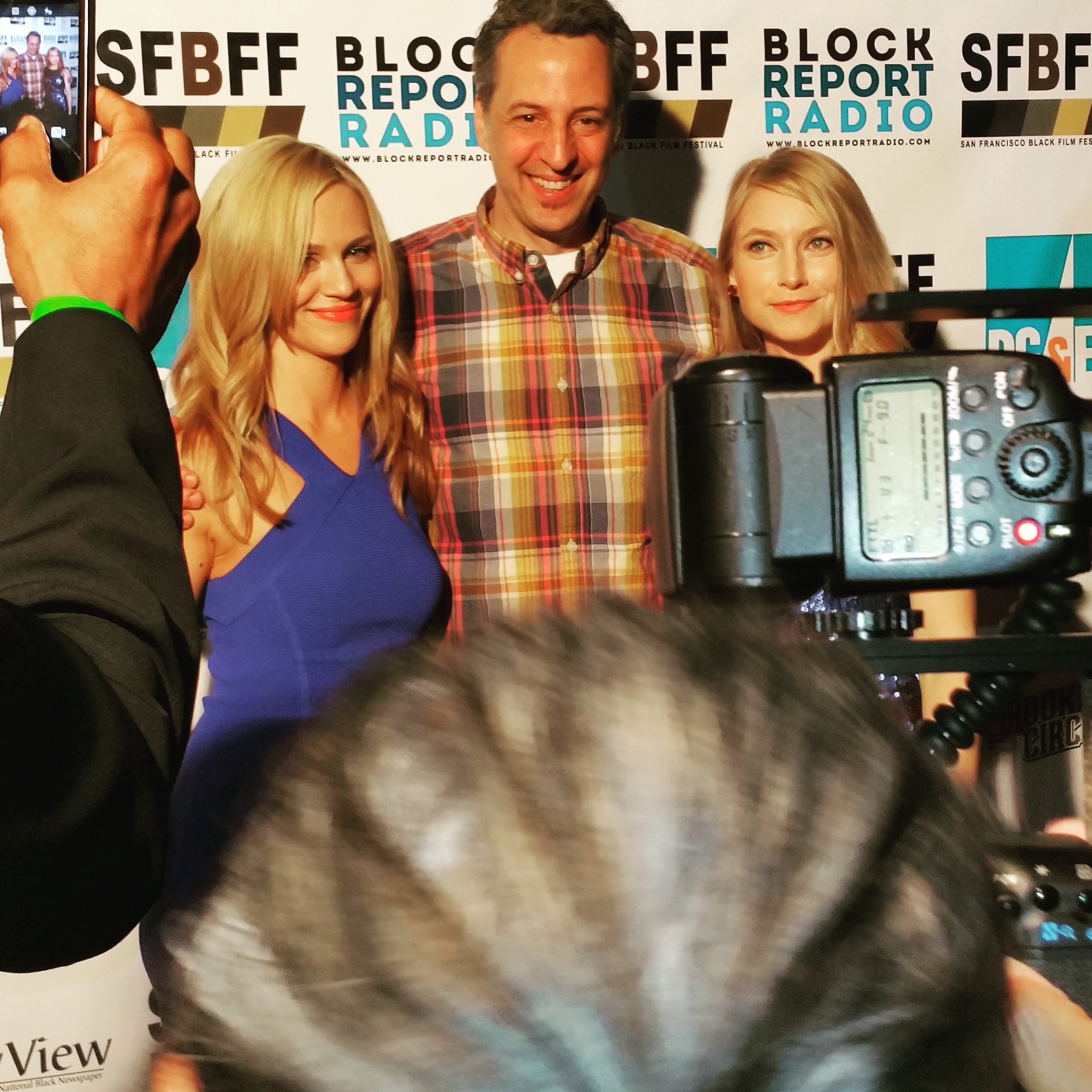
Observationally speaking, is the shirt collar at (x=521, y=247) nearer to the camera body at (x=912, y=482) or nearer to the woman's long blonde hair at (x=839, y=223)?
the woman's long blonde hair at (x=839, y=223)

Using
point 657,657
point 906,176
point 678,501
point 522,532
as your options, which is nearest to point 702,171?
point 906,176

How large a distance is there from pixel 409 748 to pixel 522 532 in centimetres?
141

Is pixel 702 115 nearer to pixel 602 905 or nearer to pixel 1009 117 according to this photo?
pixel 1009 117

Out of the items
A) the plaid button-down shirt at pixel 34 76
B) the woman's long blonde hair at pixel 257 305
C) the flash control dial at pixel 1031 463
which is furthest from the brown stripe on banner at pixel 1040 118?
the plaid button-down shirt at pixel 34 76

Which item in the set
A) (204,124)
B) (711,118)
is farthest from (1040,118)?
(204,124)

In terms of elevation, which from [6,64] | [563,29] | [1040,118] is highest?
[563,29]

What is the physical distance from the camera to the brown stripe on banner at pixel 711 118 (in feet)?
5.36

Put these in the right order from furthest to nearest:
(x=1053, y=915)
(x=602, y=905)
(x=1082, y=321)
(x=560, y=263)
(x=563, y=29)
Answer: (x=1082, y=321) < (x=560, y=263) < (x=563, y=29) < (x=1053, y=915) < (x=602, y=905)

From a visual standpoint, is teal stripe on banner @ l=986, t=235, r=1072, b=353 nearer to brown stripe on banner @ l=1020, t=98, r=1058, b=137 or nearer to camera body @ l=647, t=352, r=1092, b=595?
brown stripe on banner @ l=1020, t=98, r=1058, b=137

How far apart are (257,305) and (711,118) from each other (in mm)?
711

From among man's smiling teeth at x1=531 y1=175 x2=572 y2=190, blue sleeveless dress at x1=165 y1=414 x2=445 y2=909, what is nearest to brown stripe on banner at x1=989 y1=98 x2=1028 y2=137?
man's smiling teeth at x1=531 y1=175 x2=572 y2=190

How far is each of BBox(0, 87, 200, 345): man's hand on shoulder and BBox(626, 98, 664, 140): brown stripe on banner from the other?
4.21ft

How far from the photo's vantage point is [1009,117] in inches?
66.2

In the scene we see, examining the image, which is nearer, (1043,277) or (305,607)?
(305,607)
